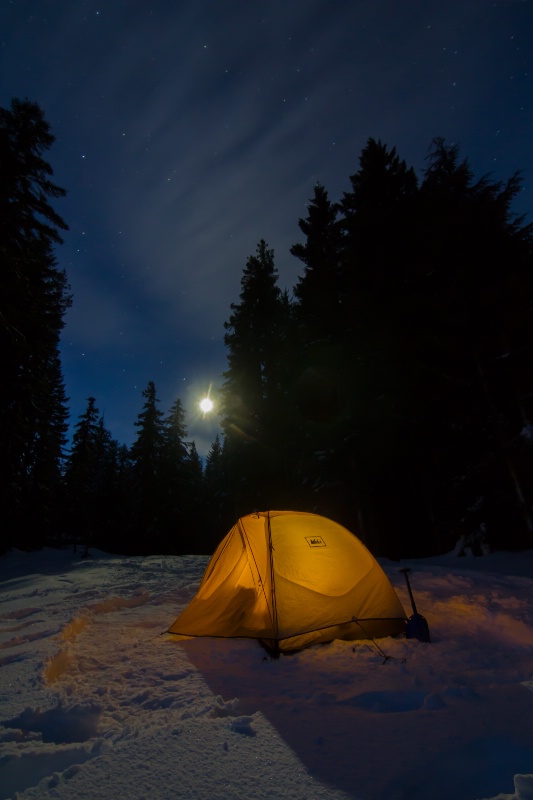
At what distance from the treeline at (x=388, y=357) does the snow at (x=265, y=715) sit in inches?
250

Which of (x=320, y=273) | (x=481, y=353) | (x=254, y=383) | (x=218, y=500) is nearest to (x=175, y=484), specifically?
(x=218, y=500)

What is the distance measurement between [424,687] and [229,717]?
1.79 meters

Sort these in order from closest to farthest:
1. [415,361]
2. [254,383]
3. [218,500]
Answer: [415,361] → [254,383] → [218,500]

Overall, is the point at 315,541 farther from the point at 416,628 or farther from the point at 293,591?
the point at 416,628

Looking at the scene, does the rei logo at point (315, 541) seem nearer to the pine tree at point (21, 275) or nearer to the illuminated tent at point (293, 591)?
the illuminated tent at point (293, 591)

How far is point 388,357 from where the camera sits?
1310 centimetres

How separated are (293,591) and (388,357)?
406 inches

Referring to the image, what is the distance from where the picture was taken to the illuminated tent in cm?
447

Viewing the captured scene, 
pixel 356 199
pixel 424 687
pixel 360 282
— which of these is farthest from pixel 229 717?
pixel 356 199

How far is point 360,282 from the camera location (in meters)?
14.2

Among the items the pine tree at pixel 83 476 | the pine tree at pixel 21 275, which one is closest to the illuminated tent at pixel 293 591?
the pine tree at pixel 21 275

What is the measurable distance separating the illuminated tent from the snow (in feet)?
0.77

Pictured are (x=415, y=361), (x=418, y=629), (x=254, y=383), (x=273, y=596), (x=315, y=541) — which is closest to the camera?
(x=418, y=629)

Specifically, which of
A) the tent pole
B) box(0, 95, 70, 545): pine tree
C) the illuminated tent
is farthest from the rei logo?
box(0, 95, 70, 545): pine tree
